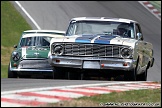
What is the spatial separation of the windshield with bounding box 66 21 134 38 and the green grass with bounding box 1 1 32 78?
9185 mm

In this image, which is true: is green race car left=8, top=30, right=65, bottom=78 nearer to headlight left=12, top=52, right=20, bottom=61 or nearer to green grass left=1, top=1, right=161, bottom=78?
headlight left=12, top=52, right=20, bottom=61

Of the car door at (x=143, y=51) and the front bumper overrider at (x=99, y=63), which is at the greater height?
the car door at (x=143, y=51)

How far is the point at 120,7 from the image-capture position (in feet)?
114

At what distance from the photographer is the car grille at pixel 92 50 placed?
522 inches

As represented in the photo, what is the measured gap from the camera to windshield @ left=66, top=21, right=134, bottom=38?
14.4 metres

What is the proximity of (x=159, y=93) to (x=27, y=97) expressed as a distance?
7.51 ft

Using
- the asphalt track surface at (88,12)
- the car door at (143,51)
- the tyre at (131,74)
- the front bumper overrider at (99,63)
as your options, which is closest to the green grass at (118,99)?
the front bumper overrider at (99,63)

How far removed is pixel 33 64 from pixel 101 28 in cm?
241

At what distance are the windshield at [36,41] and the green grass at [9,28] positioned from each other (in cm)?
674

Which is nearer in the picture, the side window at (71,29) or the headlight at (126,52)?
the headlight at (126,52)

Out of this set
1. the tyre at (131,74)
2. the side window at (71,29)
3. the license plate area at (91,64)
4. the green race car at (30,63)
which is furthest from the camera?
the green race car at (30,63)

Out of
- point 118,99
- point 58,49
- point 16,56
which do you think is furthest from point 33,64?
point 118,99

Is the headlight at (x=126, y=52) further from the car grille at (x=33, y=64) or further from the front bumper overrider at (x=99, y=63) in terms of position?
the car grille at (x=33, y=64)

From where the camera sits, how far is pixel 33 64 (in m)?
15.7
